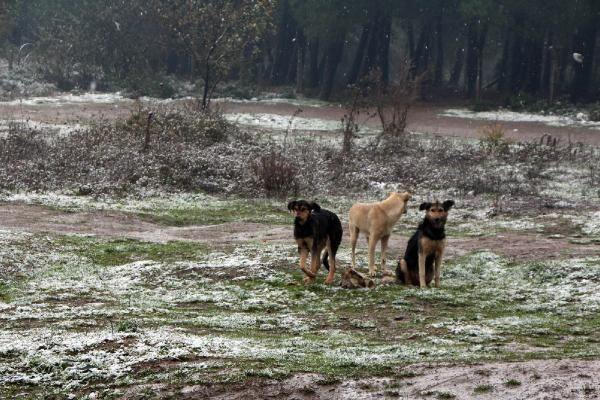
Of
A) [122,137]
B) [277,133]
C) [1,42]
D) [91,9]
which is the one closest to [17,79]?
[91,9]

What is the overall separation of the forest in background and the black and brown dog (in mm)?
29469

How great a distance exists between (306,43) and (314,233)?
2021 inches

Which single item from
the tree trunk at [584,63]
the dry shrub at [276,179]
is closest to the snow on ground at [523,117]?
the tree trunk at [584,63]

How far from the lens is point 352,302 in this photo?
11875 mm

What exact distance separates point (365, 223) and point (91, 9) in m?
50.7

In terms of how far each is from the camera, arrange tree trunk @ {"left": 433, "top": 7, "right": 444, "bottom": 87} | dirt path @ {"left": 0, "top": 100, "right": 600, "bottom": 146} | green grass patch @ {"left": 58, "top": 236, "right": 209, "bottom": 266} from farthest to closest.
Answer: tree trunk @ {"left": 433, "top": 7, "right": 444, "bottom": 87}
dirt path @ {"left": 0, "top": 100, "right": 600, "bottom": 146}
green grass patch @ {"left": 58, "top": 236, "right": 209, "bottom": 266}

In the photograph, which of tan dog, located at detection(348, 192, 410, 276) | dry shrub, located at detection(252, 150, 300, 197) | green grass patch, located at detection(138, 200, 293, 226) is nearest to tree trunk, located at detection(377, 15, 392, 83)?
dry shrub, located at detection(252, 150, 300, 197)

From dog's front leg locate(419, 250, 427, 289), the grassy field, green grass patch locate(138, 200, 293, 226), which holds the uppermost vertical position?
dog's front leg locate(419, 250, 427, 289)

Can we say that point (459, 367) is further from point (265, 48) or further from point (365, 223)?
point (265, 48)

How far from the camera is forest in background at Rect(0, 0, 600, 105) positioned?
47.4 metres

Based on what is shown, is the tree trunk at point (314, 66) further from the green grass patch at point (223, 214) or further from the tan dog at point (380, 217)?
the tan dog at point (380, 217)

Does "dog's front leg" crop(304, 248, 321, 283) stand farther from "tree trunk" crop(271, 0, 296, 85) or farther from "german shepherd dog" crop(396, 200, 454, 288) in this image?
"tree trunk" crop(271, 0, 296, 85)

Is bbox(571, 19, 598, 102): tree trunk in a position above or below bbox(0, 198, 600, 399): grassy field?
above

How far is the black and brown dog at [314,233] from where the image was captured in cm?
1233
